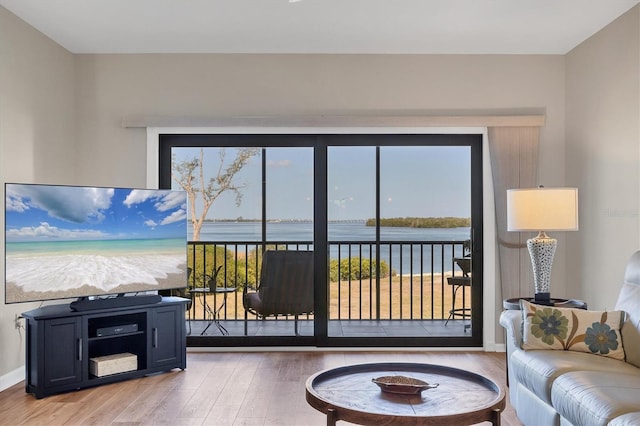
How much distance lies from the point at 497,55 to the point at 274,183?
89.2 inches

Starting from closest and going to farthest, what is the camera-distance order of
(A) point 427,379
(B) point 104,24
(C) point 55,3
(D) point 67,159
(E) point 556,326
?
(A) point 427,379
(E) point 556,326
(C) point 55,3
(B) point 104,24
(D) point 67,159

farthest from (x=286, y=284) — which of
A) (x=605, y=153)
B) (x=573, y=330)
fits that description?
(x=605, y=153)

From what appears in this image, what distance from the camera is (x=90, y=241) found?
4.08 metres

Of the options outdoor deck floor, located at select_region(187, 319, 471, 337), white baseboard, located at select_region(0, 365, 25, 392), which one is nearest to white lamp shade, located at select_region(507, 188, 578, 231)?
outdoor deck floor, located at select_region(187, 319, 471, 337)

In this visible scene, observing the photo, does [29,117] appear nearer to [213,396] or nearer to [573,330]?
[213,396]

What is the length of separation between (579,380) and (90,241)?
3.22m

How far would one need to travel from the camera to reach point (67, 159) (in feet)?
16.0

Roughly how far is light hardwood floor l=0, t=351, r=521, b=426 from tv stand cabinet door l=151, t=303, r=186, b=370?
96 millimetres

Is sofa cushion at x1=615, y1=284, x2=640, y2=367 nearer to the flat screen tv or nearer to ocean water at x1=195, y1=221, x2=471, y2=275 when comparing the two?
ocean water at x1=195, y1=221, x2=471, y2=275

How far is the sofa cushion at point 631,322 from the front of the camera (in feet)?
9.67

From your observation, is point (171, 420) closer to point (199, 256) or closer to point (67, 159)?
point (199, 256)

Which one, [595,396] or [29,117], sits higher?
[29,117]

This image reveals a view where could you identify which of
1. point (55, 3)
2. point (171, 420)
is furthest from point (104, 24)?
point (171, 420)

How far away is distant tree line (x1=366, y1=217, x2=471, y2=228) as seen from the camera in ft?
16.9
